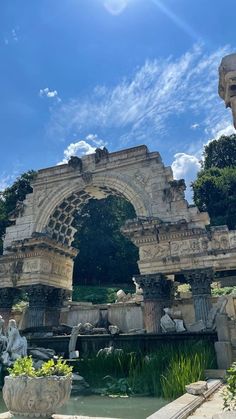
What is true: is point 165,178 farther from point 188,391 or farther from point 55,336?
point 188,391

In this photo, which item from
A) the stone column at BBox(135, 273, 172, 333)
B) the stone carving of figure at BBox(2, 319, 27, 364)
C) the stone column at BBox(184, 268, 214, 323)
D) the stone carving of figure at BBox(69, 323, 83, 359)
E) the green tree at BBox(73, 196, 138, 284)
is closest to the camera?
the stone carving of figure at BBox(2, 319, 27, 364)

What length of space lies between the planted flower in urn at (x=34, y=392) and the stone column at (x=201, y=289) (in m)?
9.93

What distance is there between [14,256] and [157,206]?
7777 millimetres

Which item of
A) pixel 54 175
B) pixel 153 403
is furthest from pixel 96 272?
pixel 153 403

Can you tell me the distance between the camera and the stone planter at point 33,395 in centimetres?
520

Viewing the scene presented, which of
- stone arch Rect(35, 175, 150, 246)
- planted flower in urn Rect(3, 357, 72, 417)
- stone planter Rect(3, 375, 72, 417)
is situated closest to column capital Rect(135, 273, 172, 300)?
stone arch Rect(35, 175, 150, 246)

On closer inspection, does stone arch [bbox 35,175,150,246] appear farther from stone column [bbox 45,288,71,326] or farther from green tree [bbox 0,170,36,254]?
green tree [bbox 0,170,36,254]

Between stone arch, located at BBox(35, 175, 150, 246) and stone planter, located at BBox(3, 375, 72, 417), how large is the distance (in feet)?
41.6

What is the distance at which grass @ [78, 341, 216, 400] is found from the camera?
28.6 feet

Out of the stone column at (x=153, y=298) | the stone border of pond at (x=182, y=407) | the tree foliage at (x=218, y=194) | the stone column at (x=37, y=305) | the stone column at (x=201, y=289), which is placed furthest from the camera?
the tree foliage at (x=218, y=194)

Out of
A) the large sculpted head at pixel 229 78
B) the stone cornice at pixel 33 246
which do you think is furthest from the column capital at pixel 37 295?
the large sculpted head at pixel 229 78

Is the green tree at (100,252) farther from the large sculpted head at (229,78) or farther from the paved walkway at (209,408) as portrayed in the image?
the large sculpted head at (229,78)

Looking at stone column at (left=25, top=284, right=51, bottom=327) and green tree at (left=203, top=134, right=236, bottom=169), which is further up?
green tree at (left=203, top=134, right=236, bottom=169)

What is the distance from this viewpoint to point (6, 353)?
38.7 feet
